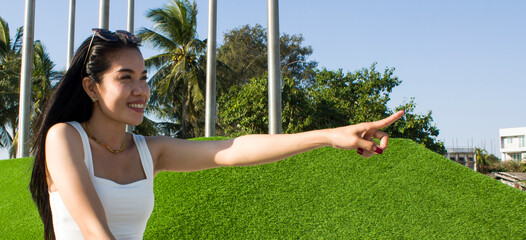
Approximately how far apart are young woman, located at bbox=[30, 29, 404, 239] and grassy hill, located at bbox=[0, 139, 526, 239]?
3.89 meters

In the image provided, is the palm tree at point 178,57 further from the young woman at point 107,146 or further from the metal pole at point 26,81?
the young woman at point 107,146

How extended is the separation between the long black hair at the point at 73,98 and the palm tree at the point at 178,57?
858 inches

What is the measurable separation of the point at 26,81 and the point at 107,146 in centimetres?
1269

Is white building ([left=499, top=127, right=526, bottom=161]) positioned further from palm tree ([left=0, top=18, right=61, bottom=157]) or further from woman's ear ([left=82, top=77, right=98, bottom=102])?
woman's ear ([left=82, top=77, right=98, bottom=102])

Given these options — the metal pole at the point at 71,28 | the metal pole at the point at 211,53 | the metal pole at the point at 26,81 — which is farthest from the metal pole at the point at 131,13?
the metal pole at the point at 71,28

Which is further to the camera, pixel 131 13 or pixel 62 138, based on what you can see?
pixel 131 13

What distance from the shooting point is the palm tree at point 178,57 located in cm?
2359

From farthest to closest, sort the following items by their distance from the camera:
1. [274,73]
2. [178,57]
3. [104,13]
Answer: [178,57] < [104,13] < [274,73]

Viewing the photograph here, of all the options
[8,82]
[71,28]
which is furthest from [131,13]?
[8,82]

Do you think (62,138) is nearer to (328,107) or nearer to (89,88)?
(89,88)

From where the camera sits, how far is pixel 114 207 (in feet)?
6.13

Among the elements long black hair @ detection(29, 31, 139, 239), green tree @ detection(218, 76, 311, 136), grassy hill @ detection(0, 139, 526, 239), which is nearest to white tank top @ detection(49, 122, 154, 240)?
long black hair @ detection(29, 31, 139, 239)

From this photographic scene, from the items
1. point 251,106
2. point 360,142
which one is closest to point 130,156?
point 360,142

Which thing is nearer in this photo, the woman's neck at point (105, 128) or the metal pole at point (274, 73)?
the woman's neck at point (105, 128)
